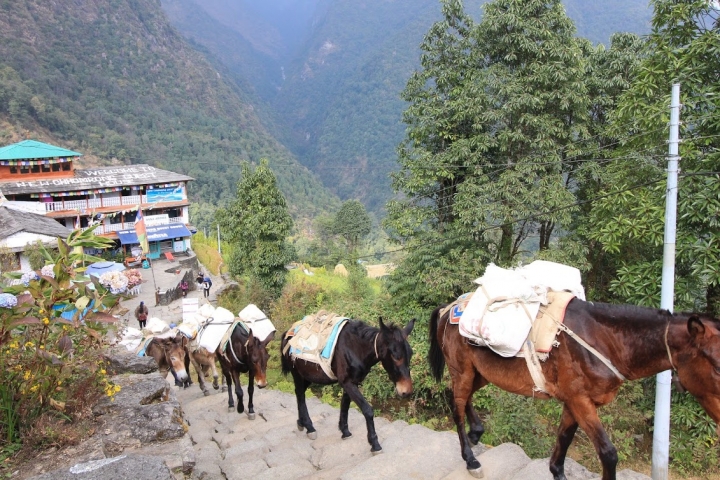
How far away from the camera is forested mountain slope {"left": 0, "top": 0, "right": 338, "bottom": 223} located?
54.1m

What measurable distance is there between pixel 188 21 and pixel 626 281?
642ft

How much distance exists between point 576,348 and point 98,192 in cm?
3335

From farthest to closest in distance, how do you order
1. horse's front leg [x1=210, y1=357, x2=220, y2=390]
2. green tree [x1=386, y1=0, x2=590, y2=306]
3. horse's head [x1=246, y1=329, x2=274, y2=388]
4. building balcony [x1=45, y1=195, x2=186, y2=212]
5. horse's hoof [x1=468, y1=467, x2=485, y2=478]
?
1. building balcony [x1=45, y1=195, x2=186, y2=212]
2. green tree [x1=386, y1=0, x2=590, y2=306]
3. horse's front leg [x1=210, y1=357, x2=220, y2=390]
4. horse's head [x1=246, y1=329, x2=274, y2=388]
5. horse's hoof [x1=468, y1=467, x2=485, y2=478]

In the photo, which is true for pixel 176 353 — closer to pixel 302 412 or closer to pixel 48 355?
pixel 302 412

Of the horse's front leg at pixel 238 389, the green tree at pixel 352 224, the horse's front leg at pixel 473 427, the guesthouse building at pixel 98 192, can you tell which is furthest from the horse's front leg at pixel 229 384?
the green tree at pixel 352 224

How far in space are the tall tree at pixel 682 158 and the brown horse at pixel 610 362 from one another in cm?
375

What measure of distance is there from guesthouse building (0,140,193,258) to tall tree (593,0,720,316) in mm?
28525

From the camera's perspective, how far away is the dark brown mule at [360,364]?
549 cm

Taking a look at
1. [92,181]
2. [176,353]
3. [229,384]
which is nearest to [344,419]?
[229,384]

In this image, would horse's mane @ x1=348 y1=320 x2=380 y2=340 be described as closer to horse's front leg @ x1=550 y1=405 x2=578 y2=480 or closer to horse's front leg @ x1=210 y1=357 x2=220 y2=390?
horse's front leg @ x1=550 y1=405 x2=578 y2=480

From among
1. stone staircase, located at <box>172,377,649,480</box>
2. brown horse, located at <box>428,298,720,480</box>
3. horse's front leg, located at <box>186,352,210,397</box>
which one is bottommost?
horse's front leg, located at <box>186,352,210,397</box>

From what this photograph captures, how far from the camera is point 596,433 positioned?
11.8 ft

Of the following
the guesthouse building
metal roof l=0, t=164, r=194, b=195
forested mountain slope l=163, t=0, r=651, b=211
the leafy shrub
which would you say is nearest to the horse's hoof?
the leafy shrub

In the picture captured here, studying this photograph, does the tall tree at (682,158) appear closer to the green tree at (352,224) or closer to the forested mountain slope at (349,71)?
the green tree at (352,224)
